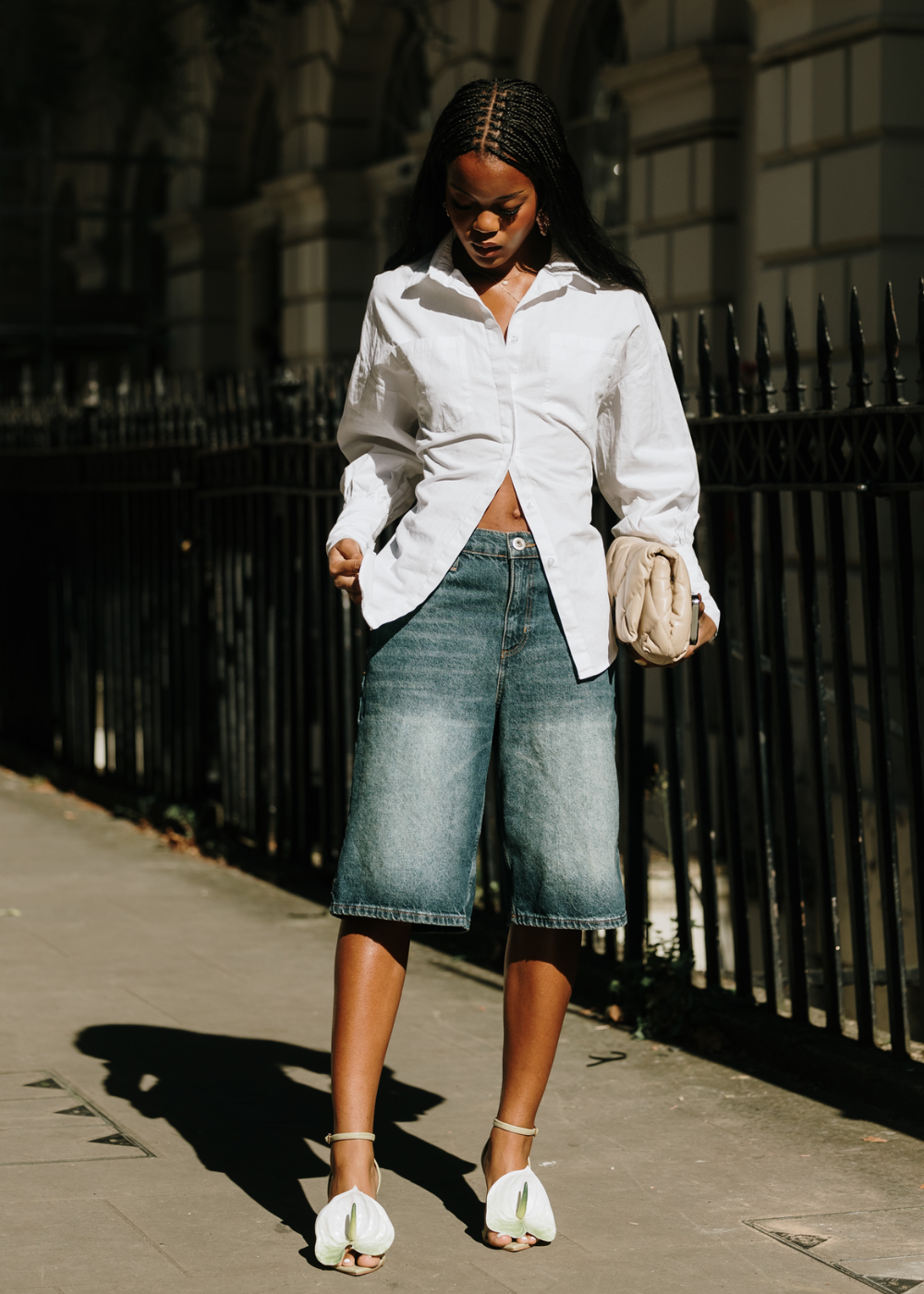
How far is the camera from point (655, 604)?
326 cm

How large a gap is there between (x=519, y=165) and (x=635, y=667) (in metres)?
1.98

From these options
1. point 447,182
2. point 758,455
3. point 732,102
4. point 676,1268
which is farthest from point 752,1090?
point 732,102

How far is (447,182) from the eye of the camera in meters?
3.33

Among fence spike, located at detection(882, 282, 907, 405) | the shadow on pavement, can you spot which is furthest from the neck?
the shadow on pavement

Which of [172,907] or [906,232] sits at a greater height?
[906,232]

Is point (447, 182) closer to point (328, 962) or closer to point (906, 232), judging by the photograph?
point (328, 962)

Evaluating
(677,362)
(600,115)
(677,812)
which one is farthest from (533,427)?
(600,115)

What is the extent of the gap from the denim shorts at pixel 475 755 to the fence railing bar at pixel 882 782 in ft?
3.48

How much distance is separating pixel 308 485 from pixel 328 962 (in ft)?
5.77

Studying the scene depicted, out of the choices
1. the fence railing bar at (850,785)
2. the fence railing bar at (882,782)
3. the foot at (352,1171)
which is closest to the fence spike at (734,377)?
the fence railing bar at (850,785)

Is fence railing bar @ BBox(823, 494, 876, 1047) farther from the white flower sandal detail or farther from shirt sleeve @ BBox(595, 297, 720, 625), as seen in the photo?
the white flower sandal detail

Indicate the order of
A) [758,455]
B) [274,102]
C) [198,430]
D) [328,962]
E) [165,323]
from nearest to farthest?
[758,455] → [328,962] → [198,430] → [274,102] → [165,323]

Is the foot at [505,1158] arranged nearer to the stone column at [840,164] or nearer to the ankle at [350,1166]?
the ankle at [350,1166]

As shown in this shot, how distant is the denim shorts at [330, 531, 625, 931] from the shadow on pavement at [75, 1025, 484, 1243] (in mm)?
652
